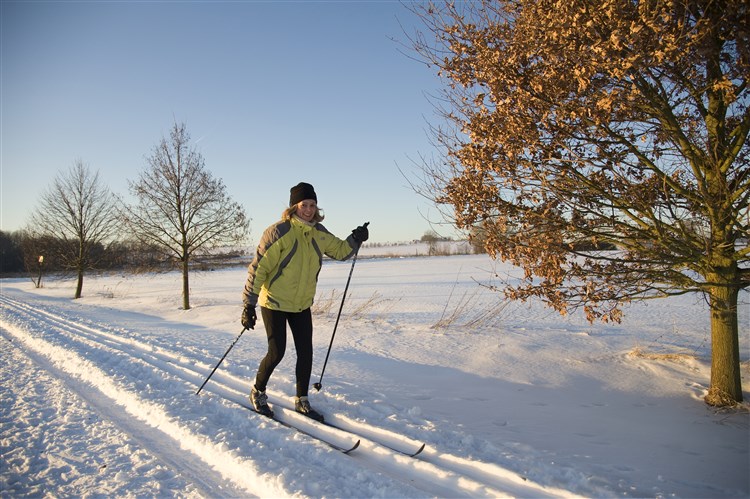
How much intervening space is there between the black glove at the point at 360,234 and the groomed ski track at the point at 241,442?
1865 millimetres

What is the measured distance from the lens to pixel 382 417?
3.82 meters

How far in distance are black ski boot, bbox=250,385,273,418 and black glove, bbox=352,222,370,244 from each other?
6.17 feet

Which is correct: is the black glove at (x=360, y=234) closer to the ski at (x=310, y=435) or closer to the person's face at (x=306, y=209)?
the person's face at (x=306, y=209)

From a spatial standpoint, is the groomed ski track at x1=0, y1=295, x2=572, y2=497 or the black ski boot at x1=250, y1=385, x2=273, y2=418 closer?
the groomed ski track at x1=0, y1=295, x2=572, y2=497

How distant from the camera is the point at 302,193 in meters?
3.98

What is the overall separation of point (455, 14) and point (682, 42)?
2384mm

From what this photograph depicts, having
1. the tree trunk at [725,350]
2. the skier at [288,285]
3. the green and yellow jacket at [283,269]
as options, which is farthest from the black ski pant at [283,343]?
the tree trunk at [725,350]

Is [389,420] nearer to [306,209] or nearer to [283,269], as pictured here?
[283,269]

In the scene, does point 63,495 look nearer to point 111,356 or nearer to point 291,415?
point 291,415

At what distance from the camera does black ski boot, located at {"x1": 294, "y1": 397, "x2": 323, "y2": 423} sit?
380 centimetres

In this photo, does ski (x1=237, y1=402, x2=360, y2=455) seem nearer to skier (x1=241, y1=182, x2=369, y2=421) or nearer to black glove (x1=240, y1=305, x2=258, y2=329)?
skier (x1=241, y1=182, x2=369, y2=421)

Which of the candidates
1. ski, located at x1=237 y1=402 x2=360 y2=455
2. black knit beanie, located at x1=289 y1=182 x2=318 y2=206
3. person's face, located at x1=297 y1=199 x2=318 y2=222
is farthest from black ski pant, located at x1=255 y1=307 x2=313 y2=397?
black knit beanie, located at x1=289 y1=182 x2=318 y2=206

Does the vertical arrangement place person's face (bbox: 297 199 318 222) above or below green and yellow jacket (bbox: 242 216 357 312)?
above

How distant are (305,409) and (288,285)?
4.03 feet
